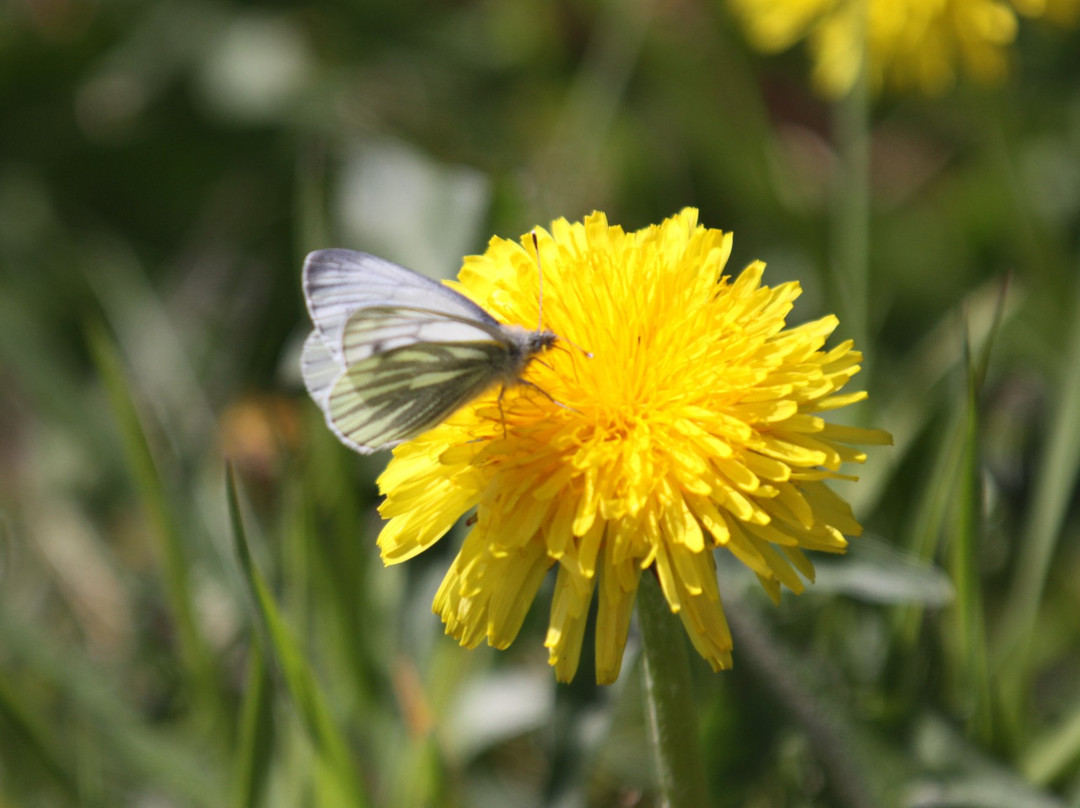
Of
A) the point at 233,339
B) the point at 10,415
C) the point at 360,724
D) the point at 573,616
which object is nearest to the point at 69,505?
the point at 233,339

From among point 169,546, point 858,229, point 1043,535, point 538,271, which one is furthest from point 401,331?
point 1043,535

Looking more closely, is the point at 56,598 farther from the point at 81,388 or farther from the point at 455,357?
the point at 455,357

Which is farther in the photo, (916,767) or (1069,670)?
(1069,670)

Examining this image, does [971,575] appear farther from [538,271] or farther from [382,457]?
[382,457]

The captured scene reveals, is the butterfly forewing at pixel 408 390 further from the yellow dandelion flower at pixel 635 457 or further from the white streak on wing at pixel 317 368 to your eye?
the white streak on wing at pixel 317 368

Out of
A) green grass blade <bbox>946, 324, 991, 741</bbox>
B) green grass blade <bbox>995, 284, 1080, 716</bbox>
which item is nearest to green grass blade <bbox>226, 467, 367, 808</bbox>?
green grass blade <bbox>946, 324, 991, 741</bbox>

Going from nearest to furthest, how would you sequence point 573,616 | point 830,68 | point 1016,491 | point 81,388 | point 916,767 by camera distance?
1. point 573,616
2. point 916,767
3. point 1016,491
4. point 830,68
5. point 81,388
